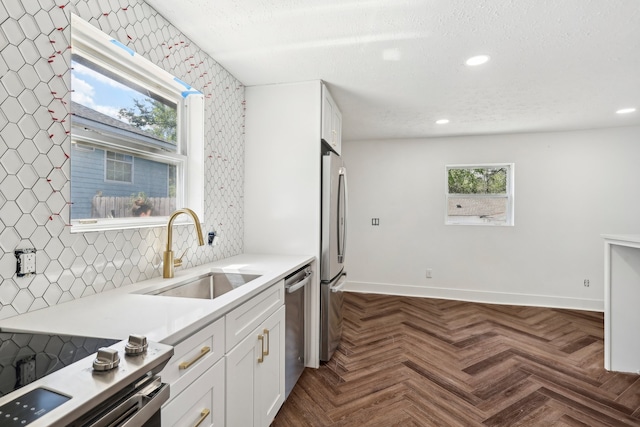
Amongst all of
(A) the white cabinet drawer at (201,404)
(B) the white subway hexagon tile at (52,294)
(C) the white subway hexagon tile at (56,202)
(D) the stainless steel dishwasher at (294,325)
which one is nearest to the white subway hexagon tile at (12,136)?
(C) the white subway hexagon tile at (56,202)

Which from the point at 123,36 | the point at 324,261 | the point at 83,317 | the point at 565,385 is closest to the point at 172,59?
the point at 123,36

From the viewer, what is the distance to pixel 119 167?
68.8 inches

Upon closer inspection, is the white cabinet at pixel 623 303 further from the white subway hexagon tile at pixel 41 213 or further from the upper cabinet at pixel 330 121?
the white subway hexagon tile at pixel 41 213

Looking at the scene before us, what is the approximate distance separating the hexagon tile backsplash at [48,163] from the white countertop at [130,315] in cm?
9

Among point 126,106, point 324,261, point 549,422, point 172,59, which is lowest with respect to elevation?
point 549,422

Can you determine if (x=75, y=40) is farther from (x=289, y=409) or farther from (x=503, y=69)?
(x=503, y=69)

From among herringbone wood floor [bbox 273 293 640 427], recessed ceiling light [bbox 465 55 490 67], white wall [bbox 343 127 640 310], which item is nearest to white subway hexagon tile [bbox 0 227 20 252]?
herringbone wood floor [bbox 273 293 640 427]

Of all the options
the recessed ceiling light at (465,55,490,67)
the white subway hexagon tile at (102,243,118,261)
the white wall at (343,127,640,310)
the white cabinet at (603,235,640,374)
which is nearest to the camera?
the white subway hexagon tile at (102,243,118,261)

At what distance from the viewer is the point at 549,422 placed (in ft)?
6.59

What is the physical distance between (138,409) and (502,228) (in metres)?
4.83

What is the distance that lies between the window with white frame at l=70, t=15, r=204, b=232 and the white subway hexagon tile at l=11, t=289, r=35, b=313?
0.31 m

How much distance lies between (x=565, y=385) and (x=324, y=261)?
6.70ft

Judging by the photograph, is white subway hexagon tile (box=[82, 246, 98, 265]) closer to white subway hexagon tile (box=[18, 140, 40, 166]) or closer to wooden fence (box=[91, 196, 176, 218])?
wooden fence (box=[91, 196, 176, 218])

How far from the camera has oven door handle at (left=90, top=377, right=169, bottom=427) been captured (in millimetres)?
678
